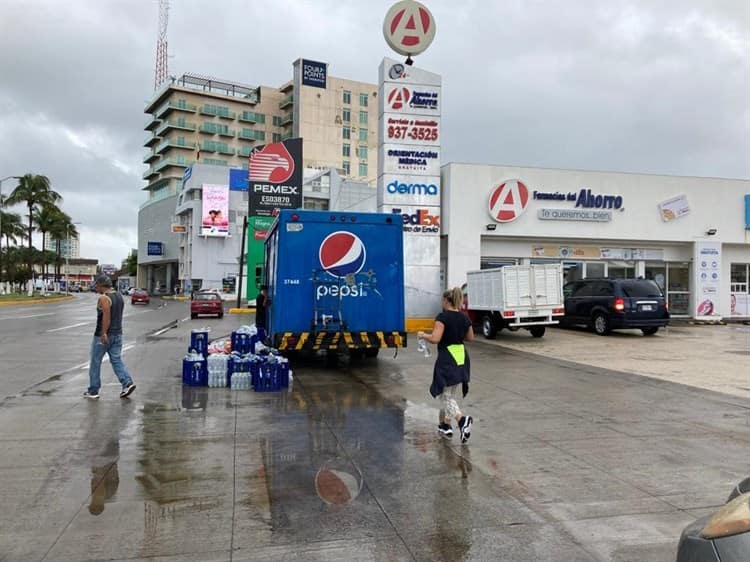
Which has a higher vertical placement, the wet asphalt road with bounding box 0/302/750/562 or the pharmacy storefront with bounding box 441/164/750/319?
the pharmacy storefront with bounding box 441/164/750/319

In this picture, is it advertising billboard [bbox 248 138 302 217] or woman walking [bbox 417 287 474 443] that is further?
advertising billboard [bbox 248 138 302 217]

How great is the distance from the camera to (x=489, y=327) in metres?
18.8

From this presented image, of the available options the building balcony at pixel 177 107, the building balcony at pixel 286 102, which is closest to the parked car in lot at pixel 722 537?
the building balcony at pixel 177 107

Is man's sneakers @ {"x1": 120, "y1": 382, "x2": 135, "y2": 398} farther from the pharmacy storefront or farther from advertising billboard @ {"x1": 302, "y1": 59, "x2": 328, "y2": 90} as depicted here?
advertising billboard @ {"x1": 302, "y1": 59, "x2": 328, "y2": 90}

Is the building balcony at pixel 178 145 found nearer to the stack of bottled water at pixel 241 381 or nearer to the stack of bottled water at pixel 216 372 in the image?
the stack of bottled water at pixel 216 372

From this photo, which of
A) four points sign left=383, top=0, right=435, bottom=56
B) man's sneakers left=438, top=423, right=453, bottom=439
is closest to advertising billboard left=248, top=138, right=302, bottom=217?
four points sign left=383, top=0, right=435, bottom=56

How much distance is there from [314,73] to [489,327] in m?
85.9

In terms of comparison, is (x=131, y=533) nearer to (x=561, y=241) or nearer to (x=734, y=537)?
(x=734, y=537)

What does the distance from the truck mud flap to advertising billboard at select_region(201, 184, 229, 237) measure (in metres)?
66.5

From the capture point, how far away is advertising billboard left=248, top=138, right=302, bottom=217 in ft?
116

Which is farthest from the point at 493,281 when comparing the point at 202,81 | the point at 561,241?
the point at 202,81

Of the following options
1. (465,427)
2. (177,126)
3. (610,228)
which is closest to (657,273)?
(610,228)

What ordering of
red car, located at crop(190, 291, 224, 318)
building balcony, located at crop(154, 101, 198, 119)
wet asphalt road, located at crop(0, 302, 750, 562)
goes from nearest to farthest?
1. wet asphalt road, located at crop(0, 302, 750, 562)
2. red car, located at crop(190, 291, 224, 318)
3. building balcony, located at crop(154, 101, 198, 119)

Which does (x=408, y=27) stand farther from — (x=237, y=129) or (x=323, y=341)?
(x=237, y=129)
